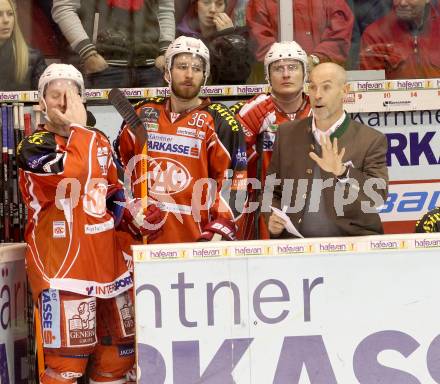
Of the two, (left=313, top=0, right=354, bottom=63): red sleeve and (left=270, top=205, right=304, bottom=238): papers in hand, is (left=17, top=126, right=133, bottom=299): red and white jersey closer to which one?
(left=270, top=205, right=304, bottom=238): papers in hand

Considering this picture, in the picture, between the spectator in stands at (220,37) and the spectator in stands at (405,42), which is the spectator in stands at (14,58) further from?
the spectator in stands at (405,42)

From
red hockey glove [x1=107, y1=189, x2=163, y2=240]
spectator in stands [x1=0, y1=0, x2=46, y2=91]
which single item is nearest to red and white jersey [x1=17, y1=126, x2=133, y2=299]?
red hockey glove [x1=107, y1=189, x2=163, y2=240]

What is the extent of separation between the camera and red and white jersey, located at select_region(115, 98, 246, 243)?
4539 mm

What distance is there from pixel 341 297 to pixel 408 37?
8.13 feet

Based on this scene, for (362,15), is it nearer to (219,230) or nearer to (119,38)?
(119,38)

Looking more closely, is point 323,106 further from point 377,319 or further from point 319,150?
point 377,319

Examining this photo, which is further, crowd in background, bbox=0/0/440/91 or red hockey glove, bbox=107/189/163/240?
crowd in background, bbox=0/0/440/91

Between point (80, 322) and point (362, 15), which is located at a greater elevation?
point (362, 15)

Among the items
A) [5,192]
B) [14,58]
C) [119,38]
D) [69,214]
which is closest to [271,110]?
[119,38]

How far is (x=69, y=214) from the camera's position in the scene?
13.6 feet

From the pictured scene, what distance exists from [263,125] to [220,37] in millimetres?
930

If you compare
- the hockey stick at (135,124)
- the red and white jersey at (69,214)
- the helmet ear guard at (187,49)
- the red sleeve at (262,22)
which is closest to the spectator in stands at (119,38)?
the red sleeve at (262,22)

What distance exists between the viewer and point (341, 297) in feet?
12.6

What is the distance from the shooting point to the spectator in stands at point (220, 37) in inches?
222
